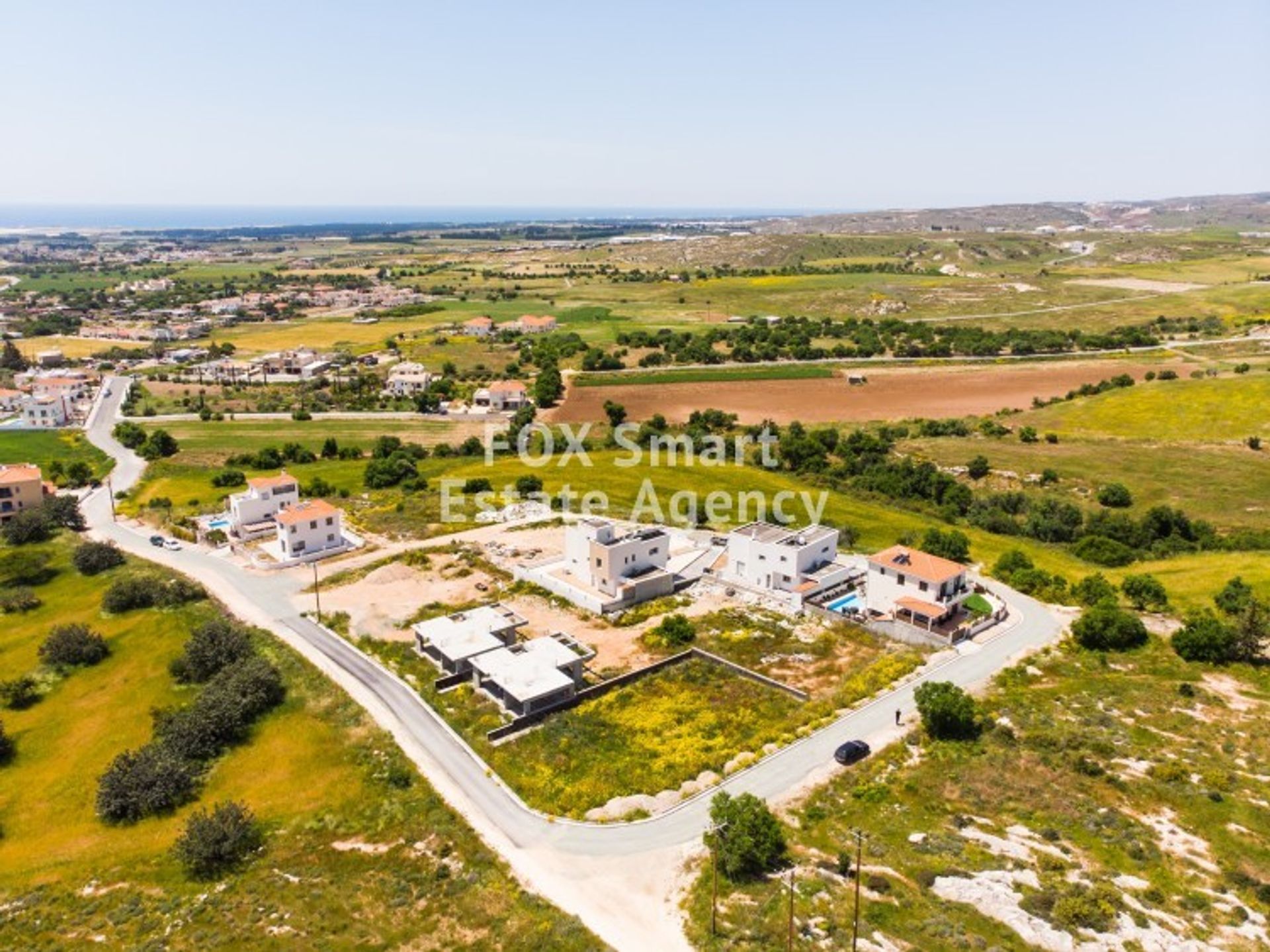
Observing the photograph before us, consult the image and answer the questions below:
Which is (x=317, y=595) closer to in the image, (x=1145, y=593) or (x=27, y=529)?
(x=27, y=529)

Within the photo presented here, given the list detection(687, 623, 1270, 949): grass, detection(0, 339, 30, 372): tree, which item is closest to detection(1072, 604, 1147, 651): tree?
detection(687, 623, 1270, 949): grass

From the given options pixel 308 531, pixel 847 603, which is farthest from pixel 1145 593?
pixel 308 531

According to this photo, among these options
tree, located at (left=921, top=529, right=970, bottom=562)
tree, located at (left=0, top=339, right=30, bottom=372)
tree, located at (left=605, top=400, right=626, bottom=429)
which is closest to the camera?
tree, located at (left=921, top=529, right=970, bottom=562)

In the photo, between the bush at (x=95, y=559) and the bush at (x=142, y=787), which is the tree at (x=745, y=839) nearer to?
the bush at (x=142, y=787)

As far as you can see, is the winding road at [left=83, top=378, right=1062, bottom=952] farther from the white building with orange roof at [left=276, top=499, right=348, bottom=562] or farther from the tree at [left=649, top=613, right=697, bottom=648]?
the tree at [left=649, top=613, right=697, bottom=648]

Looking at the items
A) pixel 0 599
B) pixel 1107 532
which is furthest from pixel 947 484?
pixel 0 599
